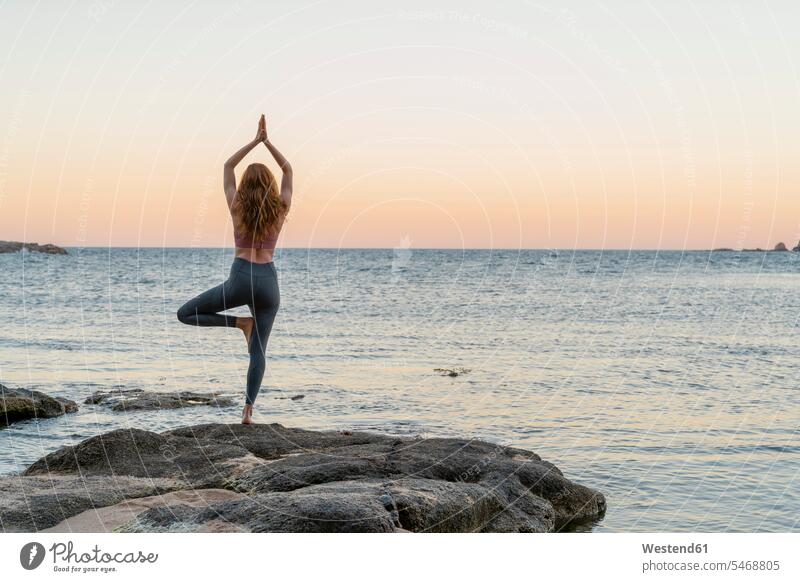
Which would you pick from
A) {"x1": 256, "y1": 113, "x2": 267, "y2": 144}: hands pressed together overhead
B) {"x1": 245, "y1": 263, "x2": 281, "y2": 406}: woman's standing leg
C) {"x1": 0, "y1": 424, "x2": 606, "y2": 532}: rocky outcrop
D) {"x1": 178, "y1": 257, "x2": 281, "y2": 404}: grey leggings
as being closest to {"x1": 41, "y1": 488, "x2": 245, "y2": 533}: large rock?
{"x1": 0, "y1": 424, "x2": 606, "y2": 532}: rocky outcrop

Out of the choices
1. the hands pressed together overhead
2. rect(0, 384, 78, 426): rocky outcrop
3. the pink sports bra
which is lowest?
rect(0, 384, 78, 426): rocky outcrop

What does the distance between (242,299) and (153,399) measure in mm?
7182

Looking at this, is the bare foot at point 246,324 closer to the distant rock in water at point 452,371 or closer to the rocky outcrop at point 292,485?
the rocky outcrop at point 292,485

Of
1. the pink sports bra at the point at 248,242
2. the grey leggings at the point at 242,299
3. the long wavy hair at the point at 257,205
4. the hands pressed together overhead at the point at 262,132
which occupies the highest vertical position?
the hands pressed together overhead at the point at 262,132

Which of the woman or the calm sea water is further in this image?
the calm sea water

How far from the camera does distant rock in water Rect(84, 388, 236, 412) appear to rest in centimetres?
1467

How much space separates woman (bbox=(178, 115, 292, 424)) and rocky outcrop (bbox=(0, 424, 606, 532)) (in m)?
1.44

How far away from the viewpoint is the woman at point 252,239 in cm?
854

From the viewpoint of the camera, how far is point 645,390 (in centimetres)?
1705

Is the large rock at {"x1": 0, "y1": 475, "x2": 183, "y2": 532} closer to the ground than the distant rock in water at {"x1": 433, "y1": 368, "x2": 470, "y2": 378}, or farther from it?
farther from it
